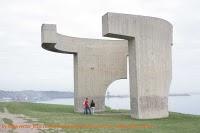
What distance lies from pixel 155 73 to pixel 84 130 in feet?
28.4

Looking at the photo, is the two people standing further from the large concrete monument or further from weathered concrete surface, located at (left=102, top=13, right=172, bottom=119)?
weathered concrete surface, located at (left=102, top=13, right=172, bottom=119)

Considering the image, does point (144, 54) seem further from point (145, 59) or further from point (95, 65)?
point (95, 65)

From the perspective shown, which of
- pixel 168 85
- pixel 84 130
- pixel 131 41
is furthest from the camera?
pixel 168 85

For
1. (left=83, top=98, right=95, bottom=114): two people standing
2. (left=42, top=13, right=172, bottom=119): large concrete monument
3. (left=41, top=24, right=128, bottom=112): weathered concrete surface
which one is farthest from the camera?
(left=41, top=24, right=128, bottom=112): weathered concrete surface

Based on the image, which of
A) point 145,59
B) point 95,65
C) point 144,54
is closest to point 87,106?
point 95,65

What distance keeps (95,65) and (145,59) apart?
10.5 metres

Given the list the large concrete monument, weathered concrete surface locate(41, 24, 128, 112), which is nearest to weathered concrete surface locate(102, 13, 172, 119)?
the large concrete monument

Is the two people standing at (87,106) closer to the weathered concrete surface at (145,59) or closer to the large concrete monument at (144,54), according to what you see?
the large concrete monument at (144,54)

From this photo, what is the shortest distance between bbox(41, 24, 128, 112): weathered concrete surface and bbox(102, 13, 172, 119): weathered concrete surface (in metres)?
9.28

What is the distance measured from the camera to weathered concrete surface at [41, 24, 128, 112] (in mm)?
32594

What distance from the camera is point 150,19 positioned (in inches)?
936

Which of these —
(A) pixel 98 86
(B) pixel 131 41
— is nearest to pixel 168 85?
(B) pixel 131 41

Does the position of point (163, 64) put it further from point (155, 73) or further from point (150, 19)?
point (150, 19)

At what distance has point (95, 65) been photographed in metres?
33.4
